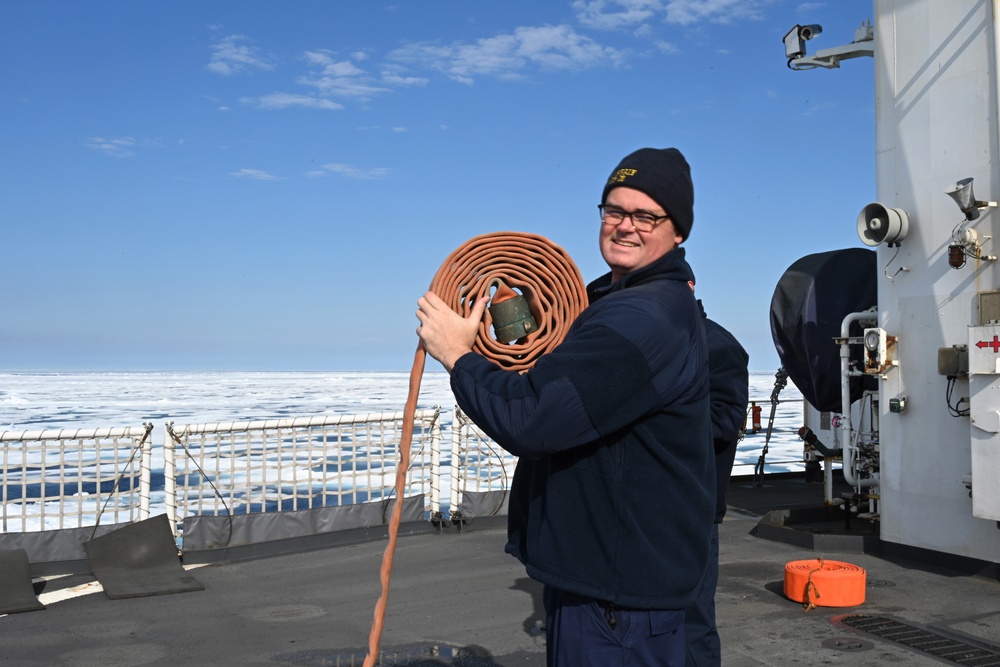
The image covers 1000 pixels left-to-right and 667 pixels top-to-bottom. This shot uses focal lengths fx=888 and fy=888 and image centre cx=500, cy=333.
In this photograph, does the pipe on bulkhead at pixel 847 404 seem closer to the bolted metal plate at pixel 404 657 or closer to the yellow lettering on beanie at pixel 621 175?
the bolted metal plate at pixel 404 657

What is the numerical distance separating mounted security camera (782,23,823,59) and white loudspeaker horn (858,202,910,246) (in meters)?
3.45

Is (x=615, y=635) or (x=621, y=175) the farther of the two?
(x=621, y=175)

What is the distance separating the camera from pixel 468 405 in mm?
2141

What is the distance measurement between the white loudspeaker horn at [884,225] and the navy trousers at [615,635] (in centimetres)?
622

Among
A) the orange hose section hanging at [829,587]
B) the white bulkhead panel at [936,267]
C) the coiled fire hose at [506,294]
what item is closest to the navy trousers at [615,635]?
the coiled fire hose at [506,294]

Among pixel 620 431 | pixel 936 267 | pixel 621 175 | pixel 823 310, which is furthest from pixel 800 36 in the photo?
pixel 620 431

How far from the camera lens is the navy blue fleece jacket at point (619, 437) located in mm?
2057

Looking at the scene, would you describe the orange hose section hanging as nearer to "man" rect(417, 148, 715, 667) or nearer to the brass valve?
"man" rect(417, 148, 715, 667)

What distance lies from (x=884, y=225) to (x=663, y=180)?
6.04 metres

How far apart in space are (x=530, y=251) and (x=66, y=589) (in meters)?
6.42

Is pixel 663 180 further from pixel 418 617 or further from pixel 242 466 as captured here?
pixel 242 466

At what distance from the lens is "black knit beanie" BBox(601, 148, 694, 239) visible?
2.32 m

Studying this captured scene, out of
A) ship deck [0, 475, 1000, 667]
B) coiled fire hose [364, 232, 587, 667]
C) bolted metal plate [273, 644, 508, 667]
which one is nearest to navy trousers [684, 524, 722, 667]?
coiled fire hose [364, 232, 587, 667]

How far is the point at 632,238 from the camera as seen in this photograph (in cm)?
237
